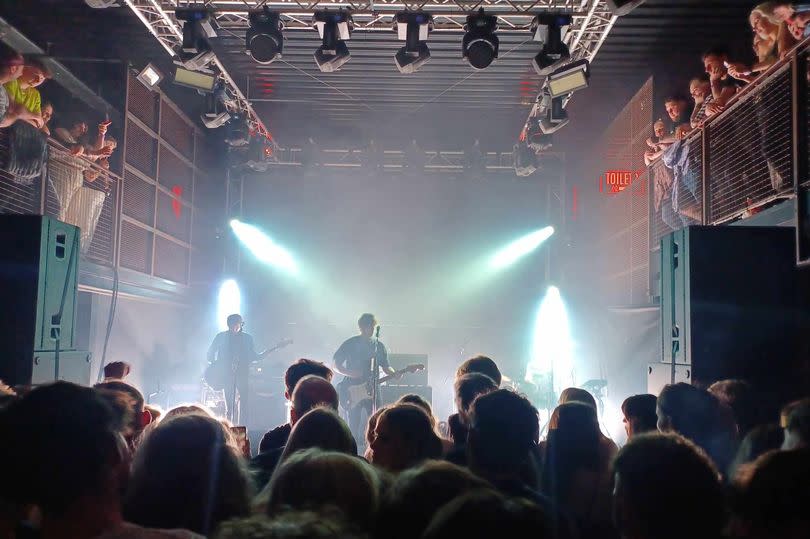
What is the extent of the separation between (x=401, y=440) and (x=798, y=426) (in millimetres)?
1658

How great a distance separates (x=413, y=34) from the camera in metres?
7.55

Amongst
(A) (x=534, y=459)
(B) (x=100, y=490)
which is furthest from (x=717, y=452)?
(B) (x=100, y=490)

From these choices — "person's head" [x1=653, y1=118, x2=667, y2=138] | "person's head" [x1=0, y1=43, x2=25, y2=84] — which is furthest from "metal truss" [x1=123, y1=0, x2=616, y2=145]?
"person's head" [x1=653, y1=118, x2=667, y2=138]

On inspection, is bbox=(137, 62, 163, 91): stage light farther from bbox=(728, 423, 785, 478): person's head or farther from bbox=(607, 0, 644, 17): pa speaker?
bbox=(728, 423, 785, 478): person's head

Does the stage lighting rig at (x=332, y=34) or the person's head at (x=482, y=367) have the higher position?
the stage lighting rig at (x=332, y=34)

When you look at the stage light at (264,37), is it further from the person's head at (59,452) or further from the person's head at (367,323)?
the person's head at (59,452)

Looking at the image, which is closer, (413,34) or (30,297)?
(30,297)

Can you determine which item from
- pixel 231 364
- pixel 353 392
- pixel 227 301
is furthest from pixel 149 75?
pixel 227 301

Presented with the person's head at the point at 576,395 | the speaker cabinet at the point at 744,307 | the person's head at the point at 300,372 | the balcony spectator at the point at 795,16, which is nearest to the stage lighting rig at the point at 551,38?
the balcony spectator at the point at 795,16

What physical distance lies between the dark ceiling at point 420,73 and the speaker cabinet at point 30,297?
15.7 feet

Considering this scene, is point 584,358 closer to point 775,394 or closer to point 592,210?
point 592,210

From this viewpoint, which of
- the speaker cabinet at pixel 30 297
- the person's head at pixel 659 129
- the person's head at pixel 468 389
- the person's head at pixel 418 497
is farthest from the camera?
the person's head at pixel 659 129

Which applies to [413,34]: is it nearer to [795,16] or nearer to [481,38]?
[481,38]

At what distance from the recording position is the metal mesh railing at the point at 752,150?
5.61m
